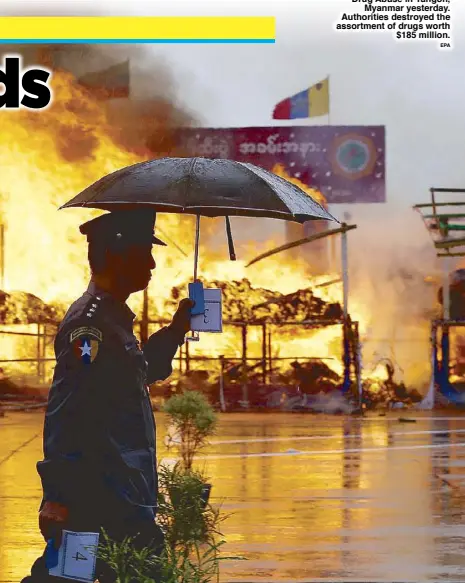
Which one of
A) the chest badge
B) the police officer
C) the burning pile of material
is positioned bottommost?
the police officer

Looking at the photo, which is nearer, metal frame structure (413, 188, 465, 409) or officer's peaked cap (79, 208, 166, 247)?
officer's peaked cap (79, 208, 166, 247)

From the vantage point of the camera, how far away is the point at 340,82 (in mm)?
18984

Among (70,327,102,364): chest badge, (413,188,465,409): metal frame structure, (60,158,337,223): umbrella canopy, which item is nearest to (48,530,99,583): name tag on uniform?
(70,327,102,364): chest badge

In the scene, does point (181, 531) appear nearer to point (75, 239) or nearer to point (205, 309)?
point (205, 309)

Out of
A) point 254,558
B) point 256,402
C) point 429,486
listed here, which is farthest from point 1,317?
point 254,558

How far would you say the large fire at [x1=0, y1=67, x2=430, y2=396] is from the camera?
20.1 meters

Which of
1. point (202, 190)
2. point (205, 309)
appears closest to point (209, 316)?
point (205, 309)

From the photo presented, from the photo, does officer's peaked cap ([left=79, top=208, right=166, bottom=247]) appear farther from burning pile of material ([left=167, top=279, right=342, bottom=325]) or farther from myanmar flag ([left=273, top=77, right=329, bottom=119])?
burning pile of material ([left=167, top=279, right=342, bottom=325])

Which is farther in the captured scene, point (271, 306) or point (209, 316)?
point (271, 306)

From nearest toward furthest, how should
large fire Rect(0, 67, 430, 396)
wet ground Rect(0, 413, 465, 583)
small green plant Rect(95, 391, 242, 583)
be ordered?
small green plant Rect(95, 391, 242, 583)
wet ground Rect(0, 413, 465, 583)
large fire Rect(0, 67, 430, 396)

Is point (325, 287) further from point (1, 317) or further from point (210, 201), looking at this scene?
point (210, 201)

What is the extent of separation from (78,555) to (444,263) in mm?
15573

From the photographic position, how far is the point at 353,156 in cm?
1945

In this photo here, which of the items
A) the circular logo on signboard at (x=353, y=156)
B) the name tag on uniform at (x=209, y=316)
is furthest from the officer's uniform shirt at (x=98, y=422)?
the circular logo on signboard at (x=353, y=156)
